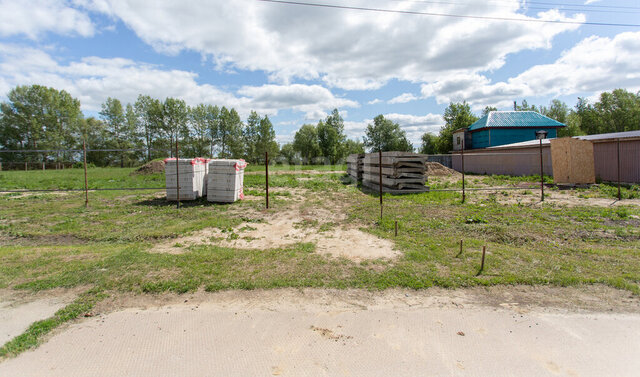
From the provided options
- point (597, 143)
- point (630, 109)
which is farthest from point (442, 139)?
point (597, 143)

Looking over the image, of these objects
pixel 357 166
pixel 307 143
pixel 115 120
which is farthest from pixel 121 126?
pixel 357 166

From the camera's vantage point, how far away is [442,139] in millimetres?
48750

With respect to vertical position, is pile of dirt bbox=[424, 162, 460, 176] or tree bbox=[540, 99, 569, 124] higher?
tree bbox=[540, 99, 569, 124]

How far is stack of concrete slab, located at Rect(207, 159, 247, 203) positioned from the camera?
11.2 meters

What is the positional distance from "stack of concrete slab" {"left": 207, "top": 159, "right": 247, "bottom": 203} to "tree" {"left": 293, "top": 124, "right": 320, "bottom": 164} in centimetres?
5241

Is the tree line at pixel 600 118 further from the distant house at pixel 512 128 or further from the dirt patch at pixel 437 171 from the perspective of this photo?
the dirt patch at pixel 437 171

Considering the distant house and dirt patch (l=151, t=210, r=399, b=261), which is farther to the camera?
the distant house

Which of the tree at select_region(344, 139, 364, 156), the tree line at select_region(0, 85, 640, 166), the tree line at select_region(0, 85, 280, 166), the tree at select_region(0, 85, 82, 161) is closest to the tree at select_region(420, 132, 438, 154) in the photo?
the tree line at select_region(0, 85, 640, 166)

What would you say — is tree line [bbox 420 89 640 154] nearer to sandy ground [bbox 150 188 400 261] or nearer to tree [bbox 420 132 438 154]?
tree [bbox 420 132 438 154]

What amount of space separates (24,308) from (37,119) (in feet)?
220

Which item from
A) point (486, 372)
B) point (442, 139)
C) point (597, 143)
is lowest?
point (486, 372)

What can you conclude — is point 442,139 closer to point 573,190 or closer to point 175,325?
point 573,190

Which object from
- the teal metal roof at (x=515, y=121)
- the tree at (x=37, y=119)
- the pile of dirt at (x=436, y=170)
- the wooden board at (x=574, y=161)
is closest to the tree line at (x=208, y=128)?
the tree at (x=37, y=119)

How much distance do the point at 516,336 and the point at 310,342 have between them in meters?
2.12
